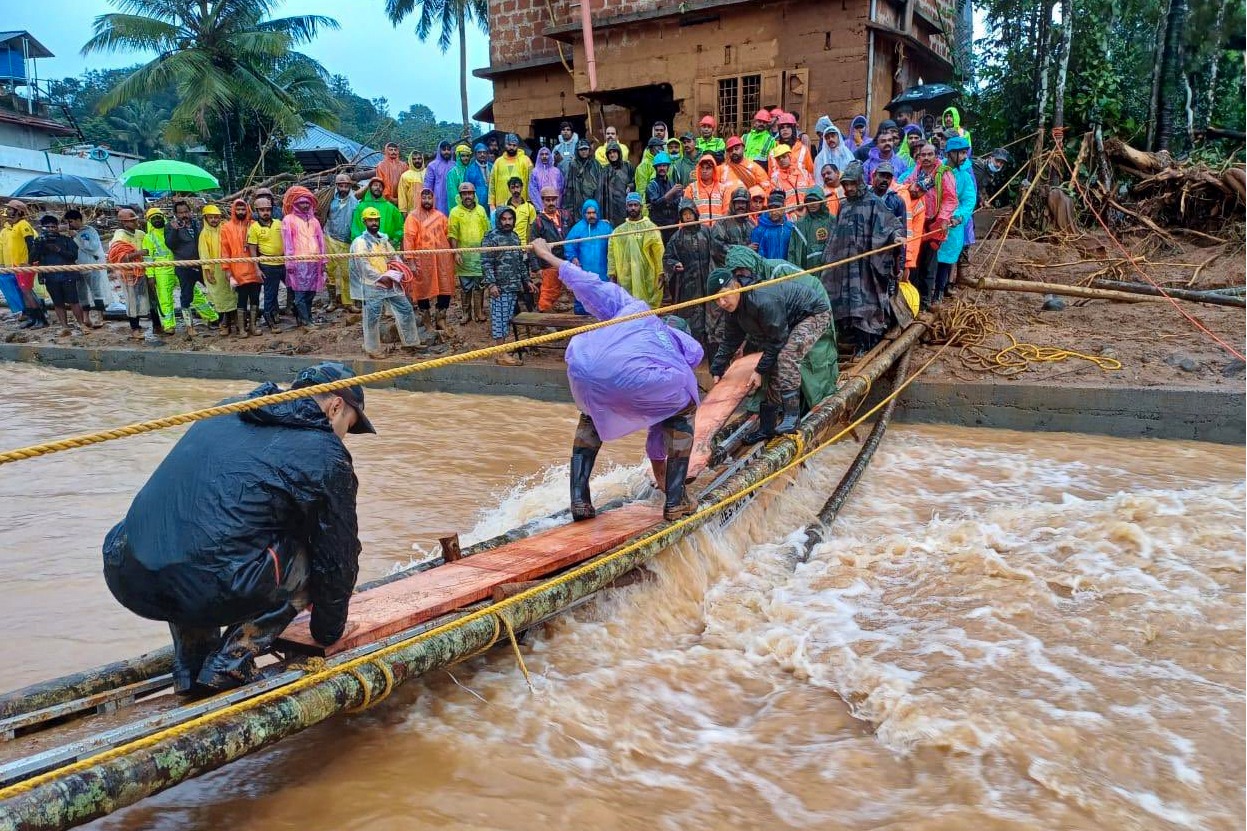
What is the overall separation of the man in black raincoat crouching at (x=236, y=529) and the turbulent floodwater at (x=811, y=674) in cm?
61

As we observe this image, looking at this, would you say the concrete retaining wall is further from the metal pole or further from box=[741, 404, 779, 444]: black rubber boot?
the metal pole

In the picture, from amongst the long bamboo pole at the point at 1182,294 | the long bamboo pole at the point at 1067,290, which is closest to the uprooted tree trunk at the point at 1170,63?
the long bamboo pole at the point at 1182,294

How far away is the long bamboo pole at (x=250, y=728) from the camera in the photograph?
207cm

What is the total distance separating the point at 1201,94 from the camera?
49.2ft

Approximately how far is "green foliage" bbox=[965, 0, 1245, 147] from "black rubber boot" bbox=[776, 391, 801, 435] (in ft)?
30.5

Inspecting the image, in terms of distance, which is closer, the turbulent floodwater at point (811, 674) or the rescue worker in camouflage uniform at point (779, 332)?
the turbulent floodwater at point (811, 674)

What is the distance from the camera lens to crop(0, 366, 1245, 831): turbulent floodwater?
2.80m

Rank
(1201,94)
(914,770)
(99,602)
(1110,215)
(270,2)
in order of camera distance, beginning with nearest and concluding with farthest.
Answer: (914,770), (99,602), (1110,215), (1201,94), (270,2)

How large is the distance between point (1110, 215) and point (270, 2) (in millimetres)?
21293

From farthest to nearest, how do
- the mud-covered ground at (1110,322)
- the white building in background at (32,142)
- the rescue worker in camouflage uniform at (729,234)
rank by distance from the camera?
the white building in background at (32,142) → the rescue worker in camouflage uniform at (729,234) → the mud-covered ground at (1110,322)

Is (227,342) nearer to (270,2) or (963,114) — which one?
(963,114)

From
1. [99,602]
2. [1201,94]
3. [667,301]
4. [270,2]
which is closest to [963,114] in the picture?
[1201,94]

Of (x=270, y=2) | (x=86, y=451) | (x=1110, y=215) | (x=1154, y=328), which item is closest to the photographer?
(x=86, y=451)

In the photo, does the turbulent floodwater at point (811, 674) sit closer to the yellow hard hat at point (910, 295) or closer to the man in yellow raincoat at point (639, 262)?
the yellow hard hat at point (910, 295)
